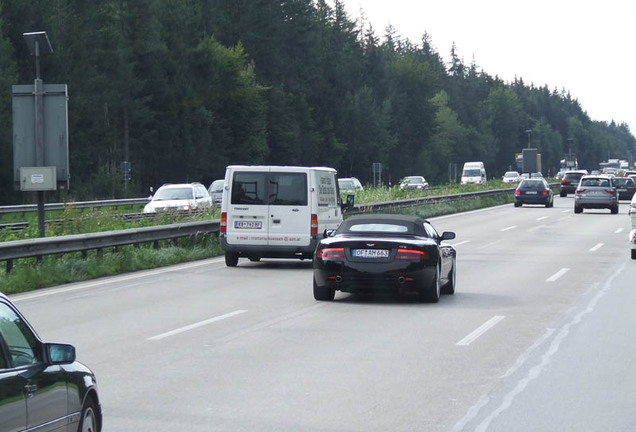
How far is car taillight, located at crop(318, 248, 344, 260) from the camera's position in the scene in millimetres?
15672

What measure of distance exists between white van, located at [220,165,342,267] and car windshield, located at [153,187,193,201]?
1524 cm

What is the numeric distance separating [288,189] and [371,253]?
6875 mm

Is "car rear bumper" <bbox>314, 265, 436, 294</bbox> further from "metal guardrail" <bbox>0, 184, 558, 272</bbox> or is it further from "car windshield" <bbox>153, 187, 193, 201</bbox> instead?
"car windshield" <bbox>153, 187, 193, 201</bbox>

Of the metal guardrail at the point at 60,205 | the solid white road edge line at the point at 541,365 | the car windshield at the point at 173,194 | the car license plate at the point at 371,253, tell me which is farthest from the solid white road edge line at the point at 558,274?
the metal guardrail at the point at 60,205

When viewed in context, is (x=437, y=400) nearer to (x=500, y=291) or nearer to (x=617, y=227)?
(x=500, y=291)

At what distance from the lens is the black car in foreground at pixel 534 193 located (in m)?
58.4

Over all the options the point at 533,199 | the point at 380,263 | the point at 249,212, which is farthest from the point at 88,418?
the point at 533,199

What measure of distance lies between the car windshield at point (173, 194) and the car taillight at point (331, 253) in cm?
2204

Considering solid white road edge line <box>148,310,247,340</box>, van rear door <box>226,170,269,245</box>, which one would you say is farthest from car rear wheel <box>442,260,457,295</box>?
van rear door <box>226,170,269,245</box>

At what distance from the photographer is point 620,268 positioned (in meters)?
22.6

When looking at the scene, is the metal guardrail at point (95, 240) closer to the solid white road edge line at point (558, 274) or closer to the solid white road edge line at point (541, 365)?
the solid white road edge line at point (558, 274)

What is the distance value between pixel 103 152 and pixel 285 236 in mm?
56533

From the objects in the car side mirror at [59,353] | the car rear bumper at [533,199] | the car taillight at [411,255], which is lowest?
the car rear bumper at [533,199]

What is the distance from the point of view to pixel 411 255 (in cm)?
1551
